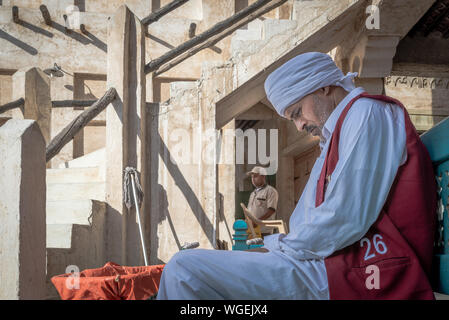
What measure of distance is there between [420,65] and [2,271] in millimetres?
7171

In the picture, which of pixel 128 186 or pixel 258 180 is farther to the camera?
pixel 258 180

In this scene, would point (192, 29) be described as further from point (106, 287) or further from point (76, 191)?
point (106, 287)

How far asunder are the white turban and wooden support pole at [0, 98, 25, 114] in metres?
4.81

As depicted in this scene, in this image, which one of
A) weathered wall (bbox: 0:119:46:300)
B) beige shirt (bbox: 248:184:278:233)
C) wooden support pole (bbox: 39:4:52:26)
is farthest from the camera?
wooden support pole (bbox: 39:4:52:26)

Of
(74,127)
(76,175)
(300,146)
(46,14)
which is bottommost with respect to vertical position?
(76,175)

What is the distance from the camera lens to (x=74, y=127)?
4594 millimetres

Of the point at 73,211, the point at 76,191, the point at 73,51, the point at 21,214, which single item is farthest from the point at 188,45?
the point at 73,51

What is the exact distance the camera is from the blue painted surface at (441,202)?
1817 mm

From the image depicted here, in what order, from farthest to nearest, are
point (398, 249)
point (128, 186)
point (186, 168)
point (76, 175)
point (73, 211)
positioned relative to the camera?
1. point (76, 175)
2. point (186, 168)
3. point (128, 186)
4. point (73, 211)
5. point (398, 249)

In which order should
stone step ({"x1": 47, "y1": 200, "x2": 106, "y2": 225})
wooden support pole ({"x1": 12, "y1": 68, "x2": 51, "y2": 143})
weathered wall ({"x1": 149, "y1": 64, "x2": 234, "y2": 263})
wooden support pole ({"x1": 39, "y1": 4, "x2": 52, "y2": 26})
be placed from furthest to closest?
wooden support pole ({"x1": 39, "y1": 4, "x2": 52, "y2": 26})
wooden support pole ({"x1": 12, "y1": 68, "x2": 51, "y2": 143})
weathered wall ({"x1": 149, "y1": 64, "x2": 234, "y2": 263})
stone step ({"x1": 47, "y1": 200, "x2": 106, "y2": 225})

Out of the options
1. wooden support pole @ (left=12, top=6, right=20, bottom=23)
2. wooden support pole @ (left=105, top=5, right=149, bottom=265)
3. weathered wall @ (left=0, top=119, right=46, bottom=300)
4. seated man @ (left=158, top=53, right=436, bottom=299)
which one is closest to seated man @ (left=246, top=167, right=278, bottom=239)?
wooden support pole @ (left=105, top=5, right=149, bottom=265)

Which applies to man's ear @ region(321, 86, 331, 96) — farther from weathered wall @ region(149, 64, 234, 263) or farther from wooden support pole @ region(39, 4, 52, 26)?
wooden support pole @ region(39, 4, 52, 26)

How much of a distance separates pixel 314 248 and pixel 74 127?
3415 millimetres

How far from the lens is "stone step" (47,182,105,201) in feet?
Answer: 18.5
